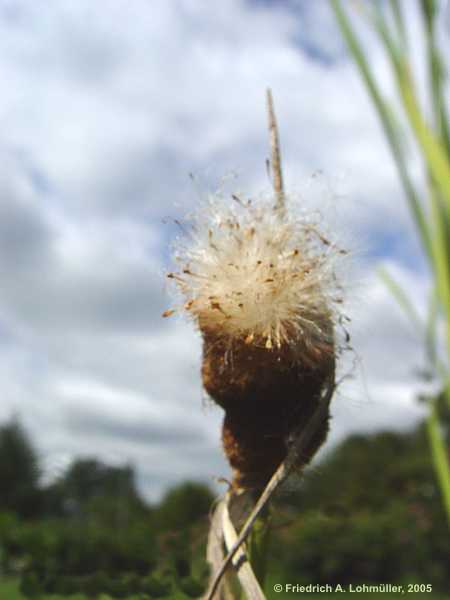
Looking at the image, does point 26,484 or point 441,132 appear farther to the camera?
point 26,484

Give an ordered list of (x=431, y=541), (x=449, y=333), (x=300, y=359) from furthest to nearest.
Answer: (x=431, y=541)
(x=300, y=359)
(x=449, y=333)

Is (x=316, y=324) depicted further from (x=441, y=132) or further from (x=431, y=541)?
(x=431, y=541)

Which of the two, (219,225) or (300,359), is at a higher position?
(219,225)

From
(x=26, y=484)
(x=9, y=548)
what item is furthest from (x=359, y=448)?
(x=9, y=548)

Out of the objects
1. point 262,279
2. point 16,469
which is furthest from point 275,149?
point 16,469

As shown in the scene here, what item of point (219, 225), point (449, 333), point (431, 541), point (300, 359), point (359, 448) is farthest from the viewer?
point (359, 448)

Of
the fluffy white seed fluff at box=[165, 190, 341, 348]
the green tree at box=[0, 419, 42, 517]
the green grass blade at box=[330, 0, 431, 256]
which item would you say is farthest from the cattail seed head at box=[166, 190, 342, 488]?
the green tree at box=[0, 419, 42, 517]

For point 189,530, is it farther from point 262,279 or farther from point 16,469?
point 16,469

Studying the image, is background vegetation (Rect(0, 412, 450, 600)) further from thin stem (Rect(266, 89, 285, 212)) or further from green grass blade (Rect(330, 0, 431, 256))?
green grass blade (Rect(330, 0, 431, 256))

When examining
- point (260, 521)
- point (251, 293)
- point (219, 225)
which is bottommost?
point (260, 521)
